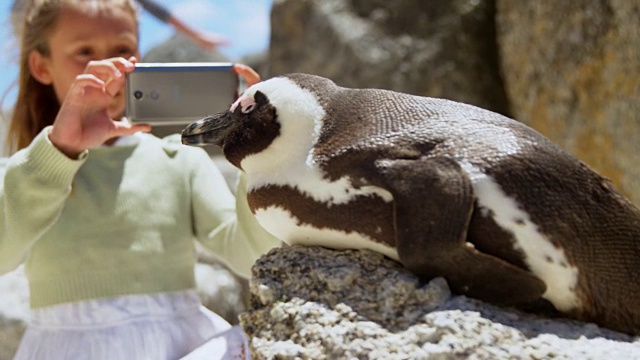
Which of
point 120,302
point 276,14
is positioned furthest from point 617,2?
point 120,302

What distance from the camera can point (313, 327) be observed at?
56cm

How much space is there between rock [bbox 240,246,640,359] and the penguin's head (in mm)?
91

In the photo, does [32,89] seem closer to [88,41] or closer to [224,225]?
[88,41]

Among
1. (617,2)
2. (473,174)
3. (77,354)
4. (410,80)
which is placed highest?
(617,2)

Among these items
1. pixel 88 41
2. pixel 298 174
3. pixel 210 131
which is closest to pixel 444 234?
pixel 298 174

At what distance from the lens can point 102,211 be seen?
1.00 m

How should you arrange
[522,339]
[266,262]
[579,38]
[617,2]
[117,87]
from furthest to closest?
[579,38] → [617,2] → [117,87] → [266,262] → [522,339]

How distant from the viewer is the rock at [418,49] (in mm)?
2111

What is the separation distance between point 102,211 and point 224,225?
16cm

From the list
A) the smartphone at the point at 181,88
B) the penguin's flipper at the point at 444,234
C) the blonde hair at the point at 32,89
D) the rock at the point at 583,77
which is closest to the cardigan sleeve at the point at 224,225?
the smartphone at the point at 181,88

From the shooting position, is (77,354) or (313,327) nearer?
(313,327)

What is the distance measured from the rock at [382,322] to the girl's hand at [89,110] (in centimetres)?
36

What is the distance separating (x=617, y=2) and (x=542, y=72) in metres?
0.30

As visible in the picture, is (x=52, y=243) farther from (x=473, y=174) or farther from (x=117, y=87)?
(x=473, y=174)
